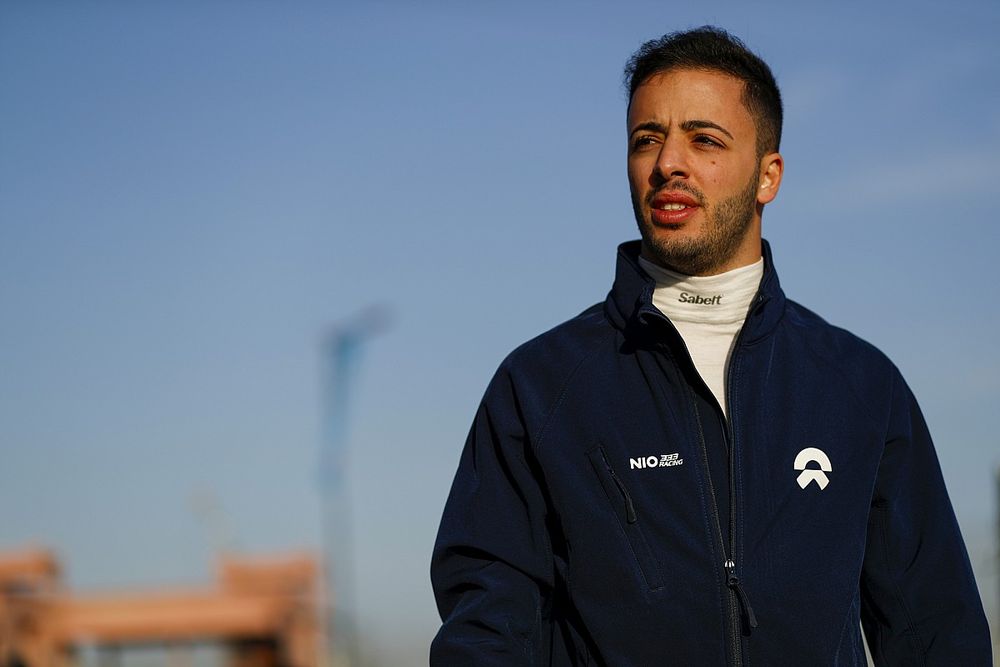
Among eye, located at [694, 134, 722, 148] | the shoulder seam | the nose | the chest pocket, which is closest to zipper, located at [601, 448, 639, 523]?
the chest pocket

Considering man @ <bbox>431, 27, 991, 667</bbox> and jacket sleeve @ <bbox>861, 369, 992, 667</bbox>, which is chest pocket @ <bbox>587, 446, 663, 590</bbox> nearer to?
man @ <bbox>431, 27, 991, 667</bbox>

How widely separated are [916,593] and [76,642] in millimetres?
35530

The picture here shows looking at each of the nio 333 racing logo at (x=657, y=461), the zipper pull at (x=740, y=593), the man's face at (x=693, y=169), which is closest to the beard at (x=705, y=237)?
the man's face at (x=693, y=169)

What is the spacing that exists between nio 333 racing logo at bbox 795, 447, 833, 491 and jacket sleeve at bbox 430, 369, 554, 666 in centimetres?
54

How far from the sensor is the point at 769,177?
3549 mm

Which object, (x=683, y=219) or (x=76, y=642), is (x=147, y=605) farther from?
(x=683, y=219)

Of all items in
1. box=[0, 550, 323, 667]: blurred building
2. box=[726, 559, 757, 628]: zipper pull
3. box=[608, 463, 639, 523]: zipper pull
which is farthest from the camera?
box=[0, 550, 323, 667]: blurred building

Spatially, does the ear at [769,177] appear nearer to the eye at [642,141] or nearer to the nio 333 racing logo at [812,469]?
the eye at [642,141]

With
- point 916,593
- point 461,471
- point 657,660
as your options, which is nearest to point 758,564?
point 657,660

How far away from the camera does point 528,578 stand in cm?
324

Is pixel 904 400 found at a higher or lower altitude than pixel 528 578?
higher

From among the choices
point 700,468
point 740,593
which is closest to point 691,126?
point 700,468

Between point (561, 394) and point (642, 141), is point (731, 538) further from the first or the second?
point (642, 141)

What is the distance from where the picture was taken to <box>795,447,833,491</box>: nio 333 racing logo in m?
3.18
